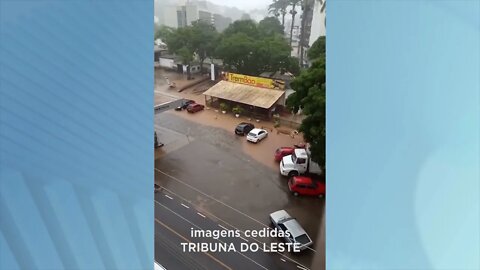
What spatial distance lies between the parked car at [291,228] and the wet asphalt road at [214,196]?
1.9 inches

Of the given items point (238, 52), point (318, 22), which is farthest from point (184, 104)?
point (318, 22)

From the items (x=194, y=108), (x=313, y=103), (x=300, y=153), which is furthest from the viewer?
(x=194, y=108)

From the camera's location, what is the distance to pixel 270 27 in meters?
2.95

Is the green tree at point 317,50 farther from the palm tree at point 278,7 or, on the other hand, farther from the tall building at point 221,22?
the tall building at point 221,22

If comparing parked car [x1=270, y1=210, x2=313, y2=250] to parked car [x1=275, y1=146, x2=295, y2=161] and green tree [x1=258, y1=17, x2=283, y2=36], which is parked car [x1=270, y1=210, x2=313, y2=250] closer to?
parked car [x1=275, y1=146, x2=295, y2=161]

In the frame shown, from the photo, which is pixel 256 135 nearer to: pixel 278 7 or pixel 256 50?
pixel 256 50

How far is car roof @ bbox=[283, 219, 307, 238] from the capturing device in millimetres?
2664

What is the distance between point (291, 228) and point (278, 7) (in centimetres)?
169

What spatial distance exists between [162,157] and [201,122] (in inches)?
16.9

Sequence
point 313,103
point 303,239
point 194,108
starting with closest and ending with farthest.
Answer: point 303,239
point 313,103
point 194,108

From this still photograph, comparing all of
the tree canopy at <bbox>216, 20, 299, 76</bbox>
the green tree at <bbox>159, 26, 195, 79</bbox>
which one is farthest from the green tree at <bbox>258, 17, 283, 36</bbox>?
the green tree at <bbox>159, 26, 195, 79</bbox>

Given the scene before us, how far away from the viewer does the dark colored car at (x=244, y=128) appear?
2982 millimetres

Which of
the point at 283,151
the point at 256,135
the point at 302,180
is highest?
the point at 256,135
